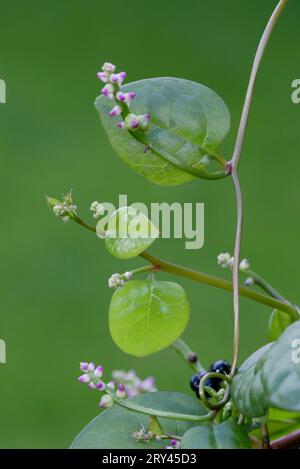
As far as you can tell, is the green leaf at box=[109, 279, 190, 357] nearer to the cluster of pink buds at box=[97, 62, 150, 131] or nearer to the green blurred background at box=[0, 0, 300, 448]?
the cluster of pink buds at box=[97, 62, 150, 131]

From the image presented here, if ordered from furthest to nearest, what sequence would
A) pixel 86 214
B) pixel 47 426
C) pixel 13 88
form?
pixel 13 88 < pixel 86 214 < pixel 47 426

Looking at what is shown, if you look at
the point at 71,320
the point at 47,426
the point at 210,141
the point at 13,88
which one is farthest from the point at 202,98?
the point at 13,88

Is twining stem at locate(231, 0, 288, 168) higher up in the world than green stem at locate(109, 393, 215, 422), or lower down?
higher up

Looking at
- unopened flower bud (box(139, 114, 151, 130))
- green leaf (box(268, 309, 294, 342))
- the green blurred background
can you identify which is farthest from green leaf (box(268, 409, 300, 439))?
the green blurred background

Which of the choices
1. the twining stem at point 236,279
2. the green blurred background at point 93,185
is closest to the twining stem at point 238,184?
the twining stem at point 236,279

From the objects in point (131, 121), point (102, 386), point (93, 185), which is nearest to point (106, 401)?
point (102, 386)

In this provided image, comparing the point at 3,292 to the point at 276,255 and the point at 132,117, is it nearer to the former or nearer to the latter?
the point at 276,255
